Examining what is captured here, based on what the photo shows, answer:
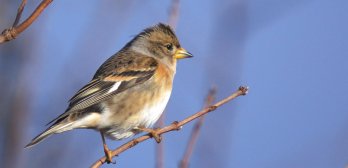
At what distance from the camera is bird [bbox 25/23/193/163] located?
445cm

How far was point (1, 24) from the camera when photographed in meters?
5.13

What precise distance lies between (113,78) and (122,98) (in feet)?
0.96

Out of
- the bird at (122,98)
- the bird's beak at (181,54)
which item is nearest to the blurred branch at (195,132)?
the bird at (122,98)

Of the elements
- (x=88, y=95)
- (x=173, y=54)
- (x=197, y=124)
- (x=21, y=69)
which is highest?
(x=173, y=54)

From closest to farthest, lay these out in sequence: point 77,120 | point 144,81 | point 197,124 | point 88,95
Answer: point 197,124 → point 77,120 → point 88,95 → point 144,81

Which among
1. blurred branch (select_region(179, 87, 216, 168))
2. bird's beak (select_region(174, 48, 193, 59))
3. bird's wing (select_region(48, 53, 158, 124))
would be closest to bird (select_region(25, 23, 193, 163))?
bird's wing (select_region(48, 53, 158, 124))

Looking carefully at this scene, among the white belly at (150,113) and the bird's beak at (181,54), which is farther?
the bird's beak at (181,54)

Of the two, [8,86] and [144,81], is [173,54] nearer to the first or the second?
[144,81]

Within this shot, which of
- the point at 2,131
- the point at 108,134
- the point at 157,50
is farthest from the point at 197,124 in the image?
the point at 157,50

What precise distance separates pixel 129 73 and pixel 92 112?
73 cm

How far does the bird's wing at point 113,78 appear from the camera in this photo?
4.58m

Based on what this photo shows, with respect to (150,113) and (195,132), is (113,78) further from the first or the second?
(195,132)

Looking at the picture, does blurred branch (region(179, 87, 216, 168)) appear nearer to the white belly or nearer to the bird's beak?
the white belly

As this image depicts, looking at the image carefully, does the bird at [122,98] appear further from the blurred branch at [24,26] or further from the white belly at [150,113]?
the blurred branch at [24,26]
